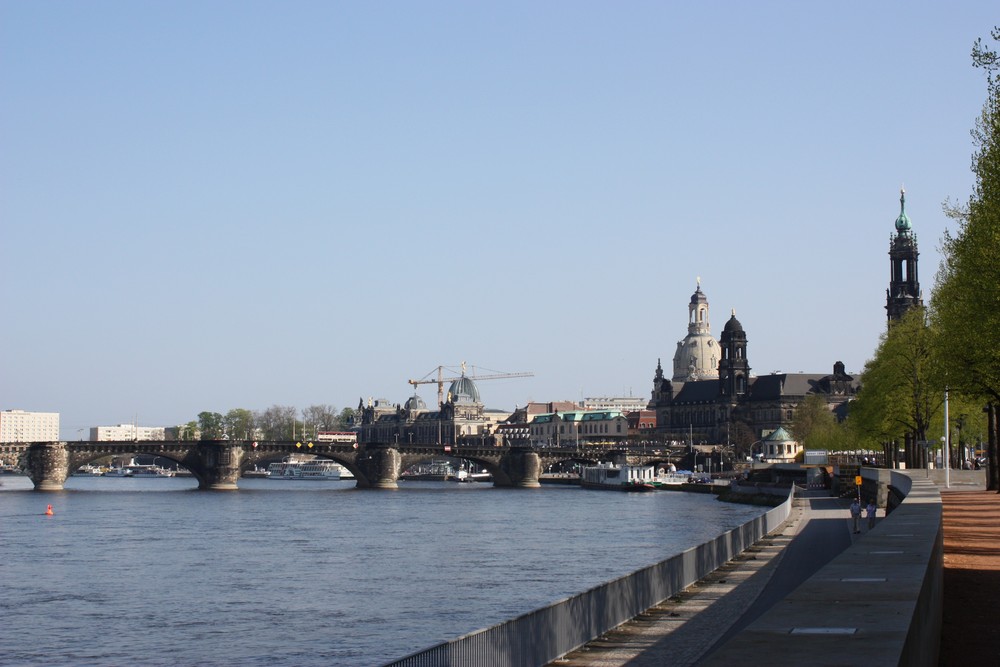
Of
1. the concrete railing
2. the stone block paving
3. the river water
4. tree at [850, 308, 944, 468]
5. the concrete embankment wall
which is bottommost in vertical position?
the river water

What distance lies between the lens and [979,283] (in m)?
42.3

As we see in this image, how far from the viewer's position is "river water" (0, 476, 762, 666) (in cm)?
3606

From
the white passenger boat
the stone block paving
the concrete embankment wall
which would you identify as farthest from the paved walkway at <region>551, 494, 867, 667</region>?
the white passenger boat

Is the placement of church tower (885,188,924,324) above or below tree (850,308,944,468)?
above

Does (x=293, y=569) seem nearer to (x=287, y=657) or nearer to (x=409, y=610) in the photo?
(x=409, y=610)

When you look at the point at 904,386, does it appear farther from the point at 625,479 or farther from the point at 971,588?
the point at 625,479

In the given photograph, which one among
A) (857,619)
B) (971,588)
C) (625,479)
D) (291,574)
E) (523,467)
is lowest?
(291,574)

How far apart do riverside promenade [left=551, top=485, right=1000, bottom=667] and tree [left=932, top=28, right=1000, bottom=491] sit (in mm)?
5228

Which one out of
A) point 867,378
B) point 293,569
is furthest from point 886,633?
point 867,378

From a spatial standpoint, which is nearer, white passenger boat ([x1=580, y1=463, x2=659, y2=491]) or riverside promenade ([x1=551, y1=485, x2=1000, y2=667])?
riverside promenade ([x1=551, y1=485, x2=1000, y2=667])

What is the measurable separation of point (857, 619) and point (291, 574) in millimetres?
40510

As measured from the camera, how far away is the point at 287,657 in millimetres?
33250

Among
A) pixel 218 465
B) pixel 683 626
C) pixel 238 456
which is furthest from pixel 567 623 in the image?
pixel 238 456

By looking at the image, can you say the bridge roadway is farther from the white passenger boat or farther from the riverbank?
the riverbank
